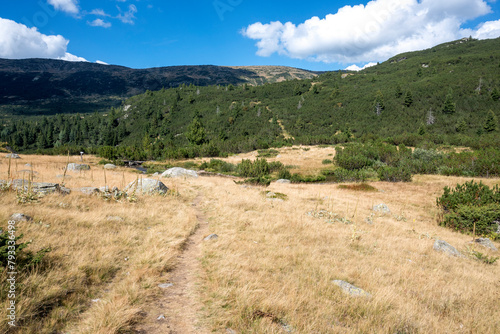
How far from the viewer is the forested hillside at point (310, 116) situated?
56.8m

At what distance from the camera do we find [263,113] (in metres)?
91.1

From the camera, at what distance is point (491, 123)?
165 feet

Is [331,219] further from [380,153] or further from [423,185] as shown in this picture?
[380,153]

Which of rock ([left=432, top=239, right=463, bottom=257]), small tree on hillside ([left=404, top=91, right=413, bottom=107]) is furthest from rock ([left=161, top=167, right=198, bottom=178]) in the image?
small tree on hillside ([left=404, top=91, right=413, bottom=107])

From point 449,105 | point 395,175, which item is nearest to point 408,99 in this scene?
point 449,105

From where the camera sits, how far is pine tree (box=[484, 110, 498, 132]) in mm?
50062

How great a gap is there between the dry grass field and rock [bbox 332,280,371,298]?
0.15 m

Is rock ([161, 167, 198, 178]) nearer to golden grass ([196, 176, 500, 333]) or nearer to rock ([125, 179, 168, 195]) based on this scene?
rock ([125, 179, 168, 195])

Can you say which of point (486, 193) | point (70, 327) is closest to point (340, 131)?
point (486, 193)

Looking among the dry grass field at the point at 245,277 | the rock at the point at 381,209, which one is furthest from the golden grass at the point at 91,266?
the rock at the point at 381,209

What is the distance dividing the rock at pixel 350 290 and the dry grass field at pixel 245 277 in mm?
153

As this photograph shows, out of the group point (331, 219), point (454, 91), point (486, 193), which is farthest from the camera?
point (454, 91)

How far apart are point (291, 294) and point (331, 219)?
8.10m

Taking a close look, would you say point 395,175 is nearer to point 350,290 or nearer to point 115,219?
point 350,290
